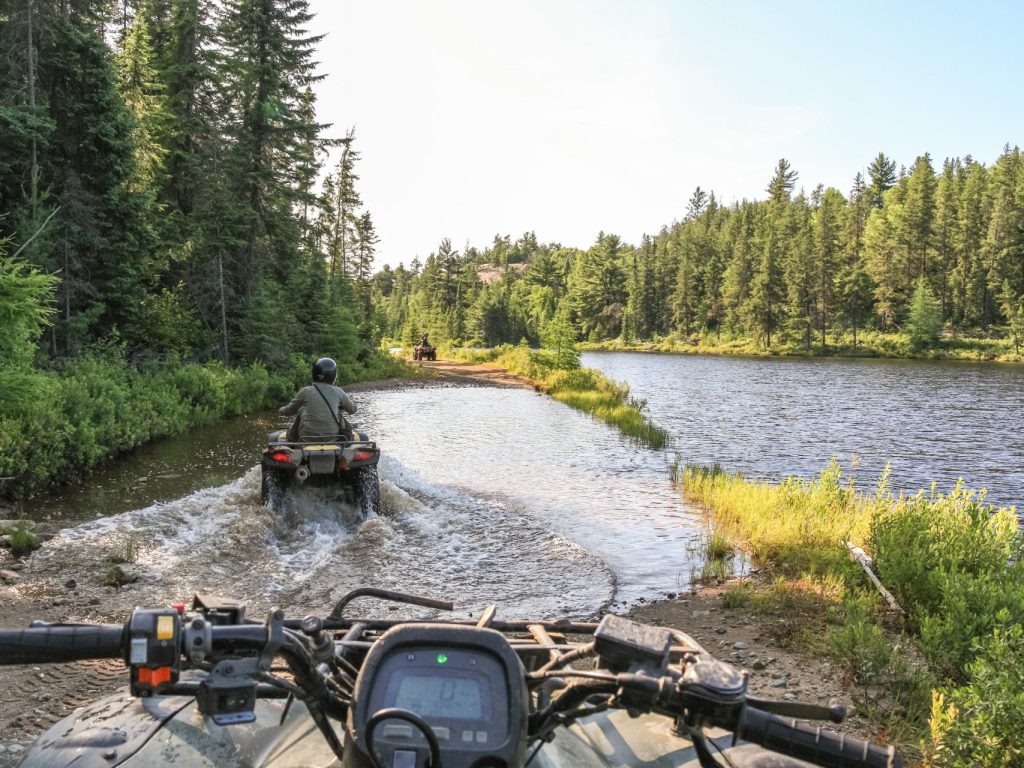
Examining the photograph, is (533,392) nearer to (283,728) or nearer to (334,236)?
(334,236)

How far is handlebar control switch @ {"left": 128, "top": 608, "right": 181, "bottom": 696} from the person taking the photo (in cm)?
168

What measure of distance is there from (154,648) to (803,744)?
154cm

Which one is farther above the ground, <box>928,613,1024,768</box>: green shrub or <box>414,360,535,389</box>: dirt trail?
<box>928,613,1024,768</box>: green shrub

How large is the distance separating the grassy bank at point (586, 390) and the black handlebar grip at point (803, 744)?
18807 mm

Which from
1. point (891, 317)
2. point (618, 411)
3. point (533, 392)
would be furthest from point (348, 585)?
point (891, 317)

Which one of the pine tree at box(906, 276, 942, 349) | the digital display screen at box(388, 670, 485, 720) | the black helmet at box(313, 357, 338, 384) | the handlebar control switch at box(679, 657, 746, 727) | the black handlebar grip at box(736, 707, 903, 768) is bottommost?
the black handlebar grip at box(736, 707, 903, 768)

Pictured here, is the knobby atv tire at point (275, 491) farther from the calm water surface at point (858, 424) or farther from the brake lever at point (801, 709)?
the calm water surface at point (858, 424)

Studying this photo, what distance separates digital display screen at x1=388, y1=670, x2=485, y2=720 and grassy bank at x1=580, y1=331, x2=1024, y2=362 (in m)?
82.6

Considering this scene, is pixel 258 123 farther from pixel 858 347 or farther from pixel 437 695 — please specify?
pixel 858 347

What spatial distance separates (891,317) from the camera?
293 ft

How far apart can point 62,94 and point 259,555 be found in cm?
1892

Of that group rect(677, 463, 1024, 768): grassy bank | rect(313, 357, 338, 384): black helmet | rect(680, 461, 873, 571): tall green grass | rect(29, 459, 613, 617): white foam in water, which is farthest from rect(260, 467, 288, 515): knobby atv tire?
rect(680, 461, 873, 571): tall green grass

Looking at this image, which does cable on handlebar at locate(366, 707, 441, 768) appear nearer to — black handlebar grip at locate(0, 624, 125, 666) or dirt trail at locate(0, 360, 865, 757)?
black handlebar grip at locate(0, 624, 125, 666)

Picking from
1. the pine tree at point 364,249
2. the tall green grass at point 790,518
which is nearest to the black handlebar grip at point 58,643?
the tall green grass at point 790,518
